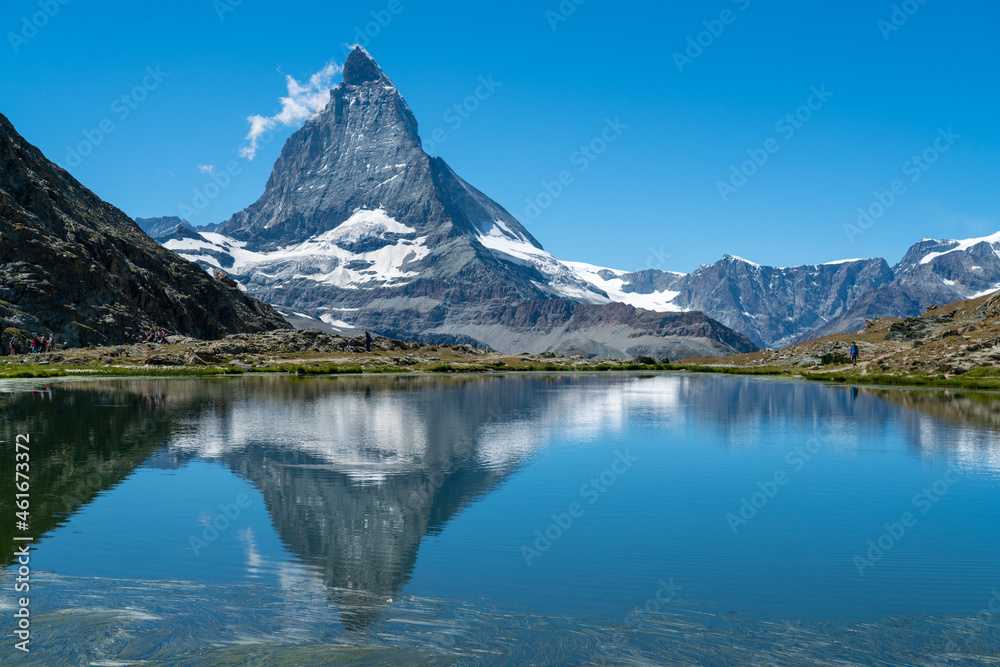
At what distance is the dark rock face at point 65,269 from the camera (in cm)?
13738

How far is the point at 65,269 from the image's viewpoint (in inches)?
5945

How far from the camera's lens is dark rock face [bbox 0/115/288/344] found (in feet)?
451

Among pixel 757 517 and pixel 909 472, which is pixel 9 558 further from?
pixel 909 472

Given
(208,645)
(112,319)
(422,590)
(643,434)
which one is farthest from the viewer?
(112,319)

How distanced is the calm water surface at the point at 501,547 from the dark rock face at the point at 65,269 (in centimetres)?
11536

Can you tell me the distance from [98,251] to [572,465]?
558ft

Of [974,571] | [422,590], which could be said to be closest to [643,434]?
[974,571]

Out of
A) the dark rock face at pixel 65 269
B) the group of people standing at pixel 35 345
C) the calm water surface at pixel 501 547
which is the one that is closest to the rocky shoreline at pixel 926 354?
the calm water surface at pixel 501 547

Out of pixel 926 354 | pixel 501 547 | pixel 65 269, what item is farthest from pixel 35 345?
pixel 926 354

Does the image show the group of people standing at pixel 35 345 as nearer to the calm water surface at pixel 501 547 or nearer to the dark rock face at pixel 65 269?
the dark rock face at pixel 65 269

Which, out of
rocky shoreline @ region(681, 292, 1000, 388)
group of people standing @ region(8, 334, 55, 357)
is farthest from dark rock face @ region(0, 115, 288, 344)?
rocky shoreline @ region(681, 292, 1000, 388)

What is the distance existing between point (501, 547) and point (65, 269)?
161m

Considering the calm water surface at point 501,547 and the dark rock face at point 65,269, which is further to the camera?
the dark rock face at point 65,269

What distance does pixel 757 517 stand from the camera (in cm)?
2222
